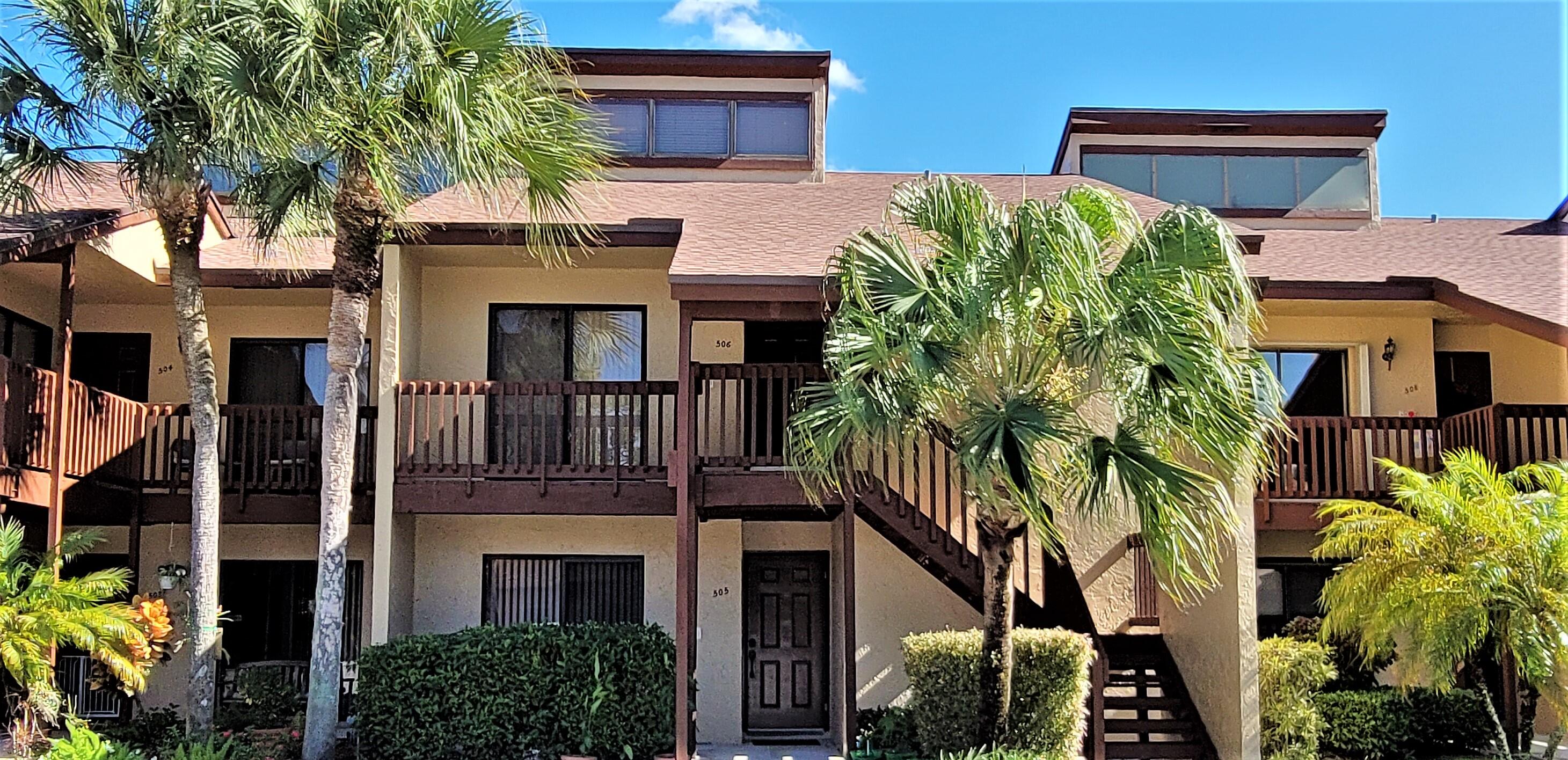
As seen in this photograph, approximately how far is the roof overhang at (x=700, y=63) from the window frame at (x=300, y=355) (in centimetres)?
470

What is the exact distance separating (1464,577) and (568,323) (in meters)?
9.69

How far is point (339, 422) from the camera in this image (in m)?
12.3

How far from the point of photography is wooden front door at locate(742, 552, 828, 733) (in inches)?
604

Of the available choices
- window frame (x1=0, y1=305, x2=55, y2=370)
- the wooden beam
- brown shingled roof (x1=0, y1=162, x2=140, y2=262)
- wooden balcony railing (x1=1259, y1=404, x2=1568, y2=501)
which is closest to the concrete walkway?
the wooden beam

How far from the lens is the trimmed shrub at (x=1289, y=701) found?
1251 centimetres

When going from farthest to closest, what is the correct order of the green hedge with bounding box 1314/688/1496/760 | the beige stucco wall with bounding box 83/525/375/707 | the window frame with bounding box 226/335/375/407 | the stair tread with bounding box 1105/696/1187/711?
the window frame with bounding box 226/335/375/407, the beige stucco wall with bounding box 83/525/375/707, the stair tread with bounding box 1105/696/1187/711, the green hedge with bounding box 1314/688/1496/760

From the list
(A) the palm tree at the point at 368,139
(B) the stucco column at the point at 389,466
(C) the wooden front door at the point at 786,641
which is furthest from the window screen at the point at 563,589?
(A) the palm tree at the point at 368,139

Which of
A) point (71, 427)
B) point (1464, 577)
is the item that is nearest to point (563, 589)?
point (71, 427)

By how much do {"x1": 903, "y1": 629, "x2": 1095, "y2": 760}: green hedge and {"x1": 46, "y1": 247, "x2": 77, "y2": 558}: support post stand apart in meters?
8.45

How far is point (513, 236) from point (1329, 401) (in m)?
10.2

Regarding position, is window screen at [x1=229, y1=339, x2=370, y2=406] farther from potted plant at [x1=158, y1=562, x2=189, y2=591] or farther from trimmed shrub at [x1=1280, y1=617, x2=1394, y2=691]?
trimmed shrub at [x1=1280, y1=617, x2=1394, y2=691]

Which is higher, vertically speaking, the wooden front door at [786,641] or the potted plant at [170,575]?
the potted plant at [170,575]

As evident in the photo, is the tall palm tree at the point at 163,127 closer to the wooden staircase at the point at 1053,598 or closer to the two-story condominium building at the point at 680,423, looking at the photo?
the two-story condominium building at the point at 680,423

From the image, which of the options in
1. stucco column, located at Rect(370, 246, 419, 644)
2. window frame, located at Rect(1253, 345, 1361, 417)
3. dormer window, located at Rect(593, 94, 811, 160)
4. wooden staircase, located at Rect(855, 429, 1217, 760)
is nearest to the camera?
wooden staircase, located at Rect(855, 429, 1217, 760)
